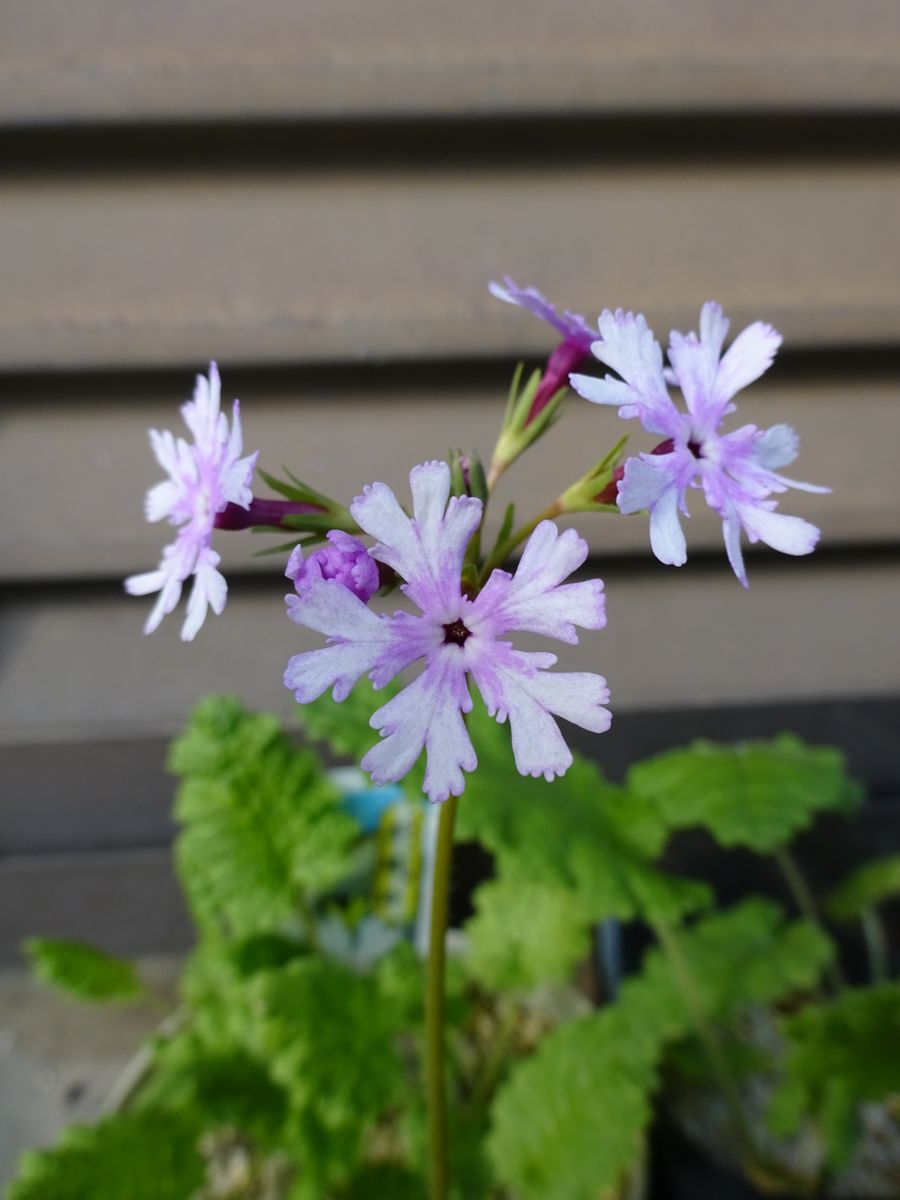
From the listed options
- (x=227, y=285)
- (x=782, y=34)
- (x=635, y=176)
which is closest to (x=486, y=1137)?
(x=227, y=285)

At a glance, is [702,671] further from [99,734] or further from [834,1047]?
[99,734]

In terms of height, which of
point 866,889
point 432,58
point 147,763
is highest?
point 432,58

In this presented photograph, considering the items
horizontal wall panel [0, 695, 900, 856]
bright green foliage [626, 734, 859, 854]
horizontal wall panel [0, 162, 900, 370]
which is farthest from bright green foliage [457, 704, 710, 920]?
horizontal wall panel [0, 162, 900, 370]

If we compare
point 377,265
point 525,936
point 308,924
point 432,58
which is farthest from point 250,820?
point 432,58

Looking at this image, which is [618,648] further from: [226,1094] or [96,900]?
[96,900]

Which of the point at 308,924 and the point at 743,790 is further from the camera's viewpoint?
the point at 308,924

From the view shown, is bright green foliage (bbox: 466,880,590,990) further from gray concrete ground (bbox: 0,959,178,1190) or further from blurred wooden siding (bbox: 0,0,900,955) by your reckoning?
gray concrete ground (bbox: 0,959,178,1190)
